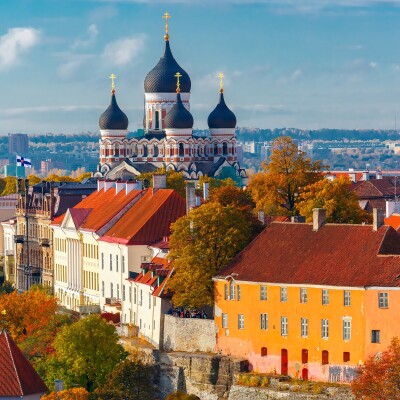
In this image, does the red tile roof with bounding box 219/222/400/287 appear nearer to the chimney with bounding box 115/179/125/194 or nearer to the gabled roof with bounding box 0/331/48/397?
the gabled roof with bounding box 0/331/48/397

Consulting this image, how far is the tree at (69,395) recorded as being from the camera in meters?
91.6

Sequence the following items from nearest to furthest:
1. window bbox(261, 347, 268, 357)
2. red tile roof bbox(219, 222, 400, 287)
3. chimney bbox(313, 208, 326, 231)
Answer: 1. red tile roof bbox(219, 222, 400, 287)
2. window bbox(261, 347, 268, 357)
3. chimney bbox(313, 208, 326, 231)

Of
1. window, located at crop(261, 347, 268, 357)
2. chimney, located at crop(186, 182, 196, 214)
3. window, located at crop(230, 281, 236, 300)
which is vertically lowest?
window, located at crop(261, 347, 268, 357)

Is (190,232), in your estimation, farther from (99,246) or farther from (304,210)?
(99,246)

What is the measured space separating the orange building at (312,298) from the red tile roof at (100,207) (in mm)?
27854

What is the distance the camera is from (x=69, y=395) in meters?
92.2

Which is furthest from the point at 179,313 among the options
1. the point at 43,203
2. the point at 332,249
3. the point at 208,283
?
the point at 43,203

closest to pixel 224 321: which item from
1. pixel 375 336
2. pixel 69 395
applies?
pixel 69 395

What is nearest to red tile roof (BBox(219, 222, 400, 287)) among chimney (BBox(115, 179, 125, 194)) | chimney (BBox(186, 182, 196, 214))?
chimney (BBox(186, 182, 196, 214))

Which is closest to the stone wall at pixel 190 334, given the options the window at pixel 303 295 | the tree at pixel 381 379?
the window at pixel 303 295

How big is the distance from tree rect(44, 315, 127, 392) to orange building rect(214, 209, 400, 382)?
226 inches

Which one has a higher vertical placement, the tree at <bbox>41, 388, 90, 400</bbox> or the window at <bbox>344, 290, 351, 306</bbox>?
the window at <bbox>344, 290, 351, 306</bbox>

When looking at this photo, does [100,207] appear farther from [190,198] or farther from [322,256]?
[322,256]

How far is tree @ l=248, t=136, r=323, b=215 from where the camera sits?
117 m
